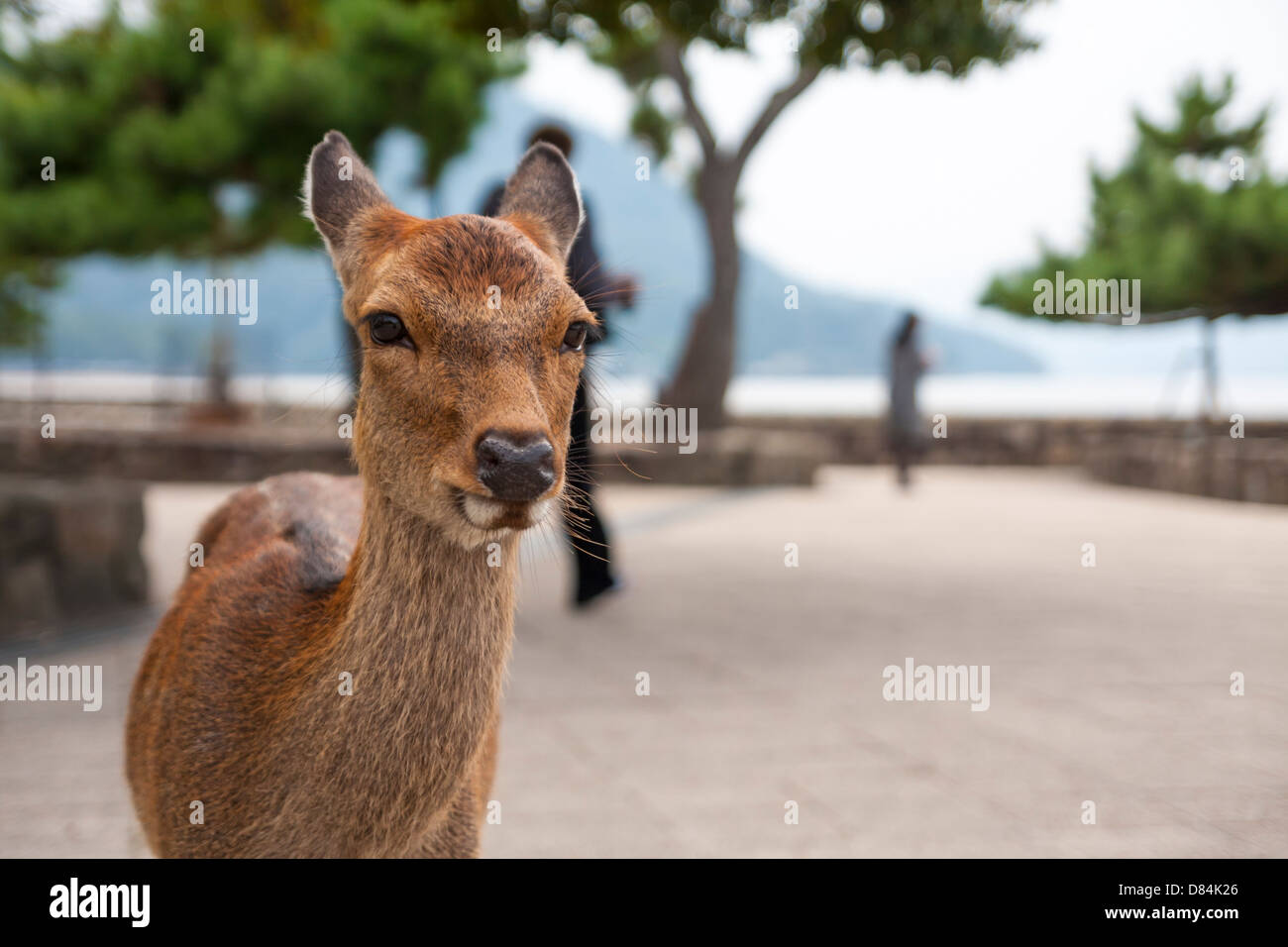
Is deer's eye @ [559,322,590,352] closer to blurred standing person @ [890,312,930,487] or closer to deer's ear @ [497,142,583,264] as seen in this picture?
deer's ear @ [497,142,583,264]

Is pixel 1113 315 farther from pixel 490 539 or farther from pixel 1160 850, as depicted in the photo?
pixel 490 539

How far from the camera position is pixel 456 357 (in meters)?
1.96

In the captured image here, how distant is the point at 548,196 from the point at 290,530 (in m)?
1.08

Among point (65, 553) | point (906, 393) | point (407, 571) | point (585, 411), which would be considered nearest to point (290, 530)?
point (407, 571)

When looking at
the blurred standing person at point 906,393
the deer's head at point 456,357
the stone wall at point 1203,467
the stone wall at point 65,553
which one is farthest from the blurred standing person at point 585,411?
the stone wall at point 1203,467

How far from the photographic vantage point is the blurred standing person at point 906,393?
1494 cm

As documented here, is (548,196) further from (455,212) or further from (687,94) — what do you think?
(687,94)

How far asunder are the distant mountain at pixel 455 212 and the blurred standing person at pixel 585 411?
4.1 inches

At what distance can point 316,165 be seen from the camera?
86.0 inches

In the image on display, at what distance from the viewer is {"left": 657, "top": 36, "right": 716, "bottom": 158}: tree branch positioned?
49.8ft

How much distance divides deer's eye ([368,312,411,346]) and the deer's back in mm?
602

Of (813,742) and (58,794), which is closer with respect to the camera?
(58,794)
